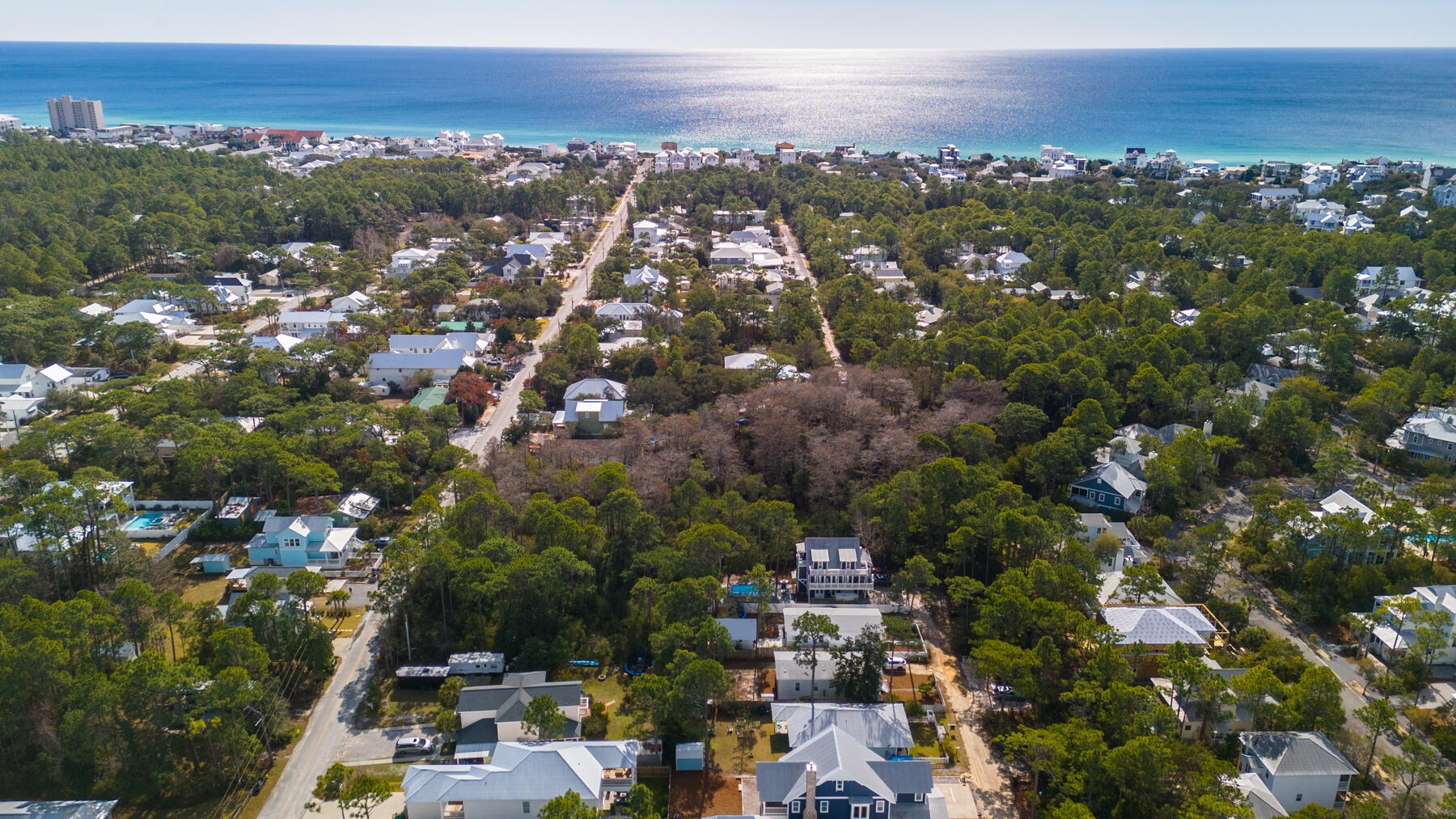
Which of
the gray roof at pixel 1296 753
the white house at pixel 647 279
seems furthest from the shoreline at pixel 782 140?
the gray roof at pixel 1296 753

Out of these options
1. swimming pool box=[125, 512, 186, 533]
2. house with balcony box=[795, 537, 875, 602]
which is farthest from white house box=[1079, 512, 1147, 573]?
swimming pool box=[125, 512, 186, 533]

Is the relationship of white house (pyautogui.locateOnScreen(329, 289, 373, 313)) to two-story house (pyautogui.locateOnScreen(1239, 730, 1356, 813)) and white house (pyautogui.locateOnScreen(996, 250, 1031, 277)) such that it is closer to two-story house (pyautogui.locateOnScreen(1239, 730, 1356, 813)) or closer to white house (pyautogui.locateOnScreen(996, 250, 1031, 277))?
white house (pyautogui.locateOnScreen(996, 250, 1031, 277))

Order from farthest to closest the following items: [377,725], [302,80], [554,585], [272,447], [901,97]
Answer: [302,80] < [901,97] < [272,447] < [554,585] < [377,725]

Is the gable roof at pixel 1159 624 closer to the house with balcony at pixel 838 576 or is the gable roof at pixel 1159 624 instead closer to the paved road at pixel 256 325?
the house with balcony at pixel 838 576

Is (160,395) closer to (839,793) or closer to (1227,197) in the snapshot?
(839,793)

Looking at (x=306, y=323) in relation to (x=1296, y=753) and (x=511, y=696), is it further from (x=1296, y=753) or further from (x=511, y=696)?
(x=1296, y=753)

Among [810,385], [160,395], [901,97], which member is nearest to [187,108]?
[901,97]
